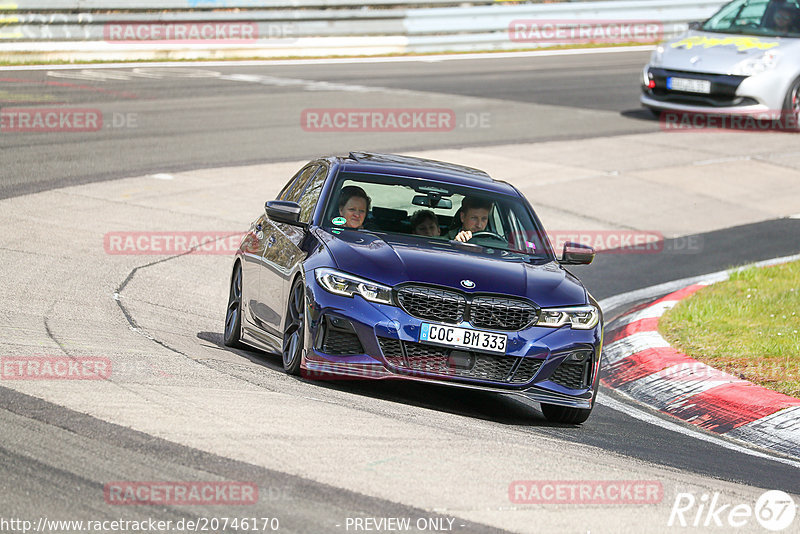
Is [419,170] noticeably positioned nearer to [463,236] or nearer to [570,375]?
[463,236]

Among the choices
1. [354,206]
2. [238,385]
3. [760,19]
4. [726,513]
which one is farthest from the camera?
[760,19]

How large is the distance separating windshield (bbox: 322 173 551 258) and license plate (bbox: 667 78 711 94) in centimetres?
1190

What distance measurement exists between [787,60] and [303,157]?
7983mm

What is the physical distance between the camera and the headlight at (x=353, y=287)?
7.44 metres

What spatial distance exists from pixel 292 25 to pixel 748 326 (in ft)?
63.4

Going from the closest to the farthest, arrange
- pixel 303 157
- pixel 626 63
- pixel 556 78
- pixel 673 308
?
pixel 673 308 → pixel 303 157 → pixel 556 78 → pixel 626 63

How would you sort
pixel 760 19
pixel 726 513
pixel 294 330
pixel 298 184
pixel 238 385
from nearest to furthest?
pixel 726 513 < pixel 238 385 < pixel 294 330 < pixel 298 184 < pixel 760 19

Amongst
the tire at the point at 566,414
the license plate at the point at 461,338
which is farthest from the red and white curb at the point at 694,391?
the license plate at the point at 461,338

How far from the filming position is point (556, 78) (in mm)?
26766

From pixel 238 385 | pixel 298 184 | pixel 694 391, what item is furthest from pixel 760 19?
pixel 238 385

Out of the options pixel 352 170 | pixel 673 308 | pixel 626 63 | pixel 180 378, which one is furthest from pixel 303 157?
pixel 626 63

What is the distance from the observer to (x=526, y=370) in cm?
755

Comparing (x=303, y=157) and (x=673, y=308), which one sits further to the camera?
(x=303, y=157)

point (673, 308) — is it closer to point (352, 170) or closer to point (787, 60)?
point (352, 170)
